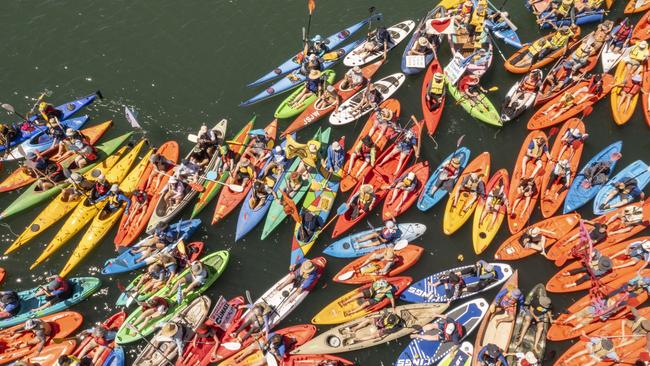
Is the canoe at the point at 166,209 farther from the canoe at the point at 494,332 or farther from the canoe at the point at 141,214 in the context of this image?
the canoe at the point at 494,332

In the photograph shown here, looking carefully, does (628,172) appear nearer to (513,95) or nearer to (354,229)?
(513,95)

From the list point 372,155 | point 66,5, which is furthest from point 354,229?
point 66,5

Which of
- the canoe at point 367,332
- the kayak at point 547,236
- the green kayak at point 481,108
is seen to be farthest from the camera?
the green kayak at point 481,108

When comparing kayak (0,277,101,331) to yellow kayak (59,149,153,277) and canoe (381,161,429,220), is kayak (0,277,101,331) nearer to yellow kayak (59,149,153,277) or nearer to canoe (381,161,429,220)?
yellow kayak (59,149,153,277)

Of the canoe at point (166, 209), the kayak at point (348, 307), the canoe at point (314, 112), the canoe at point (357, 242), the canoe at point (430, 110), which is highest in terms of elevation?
the canoe at point (314, 112)

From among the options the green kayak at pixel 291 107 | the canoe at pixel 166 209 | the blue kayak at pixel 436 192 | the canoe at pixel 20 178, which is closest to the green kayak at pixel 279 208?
the green kayak at pixel 291 107

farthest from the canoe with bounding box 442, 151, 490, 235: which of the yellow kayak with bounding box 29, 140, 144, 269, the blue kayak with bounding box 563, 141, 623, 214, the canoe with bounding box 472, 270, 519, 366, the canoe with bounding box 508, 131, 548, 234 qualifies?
the yellow kayak with bounding box 29, 140, 144, 269

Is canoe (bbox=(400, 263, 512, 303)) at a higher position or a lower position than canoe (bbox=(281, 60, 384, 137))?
lower
